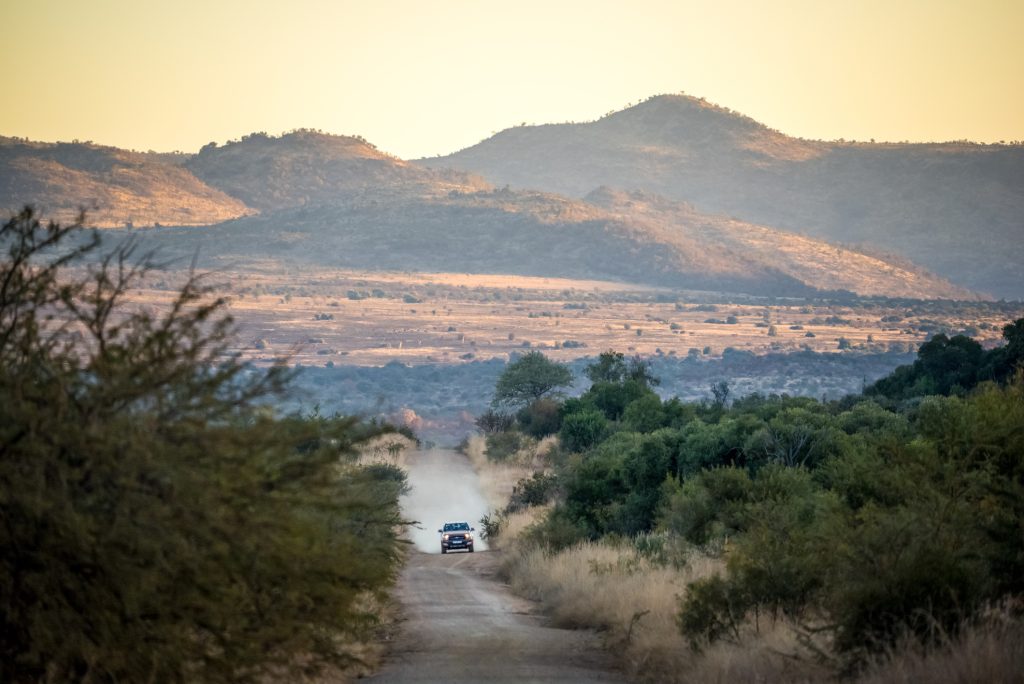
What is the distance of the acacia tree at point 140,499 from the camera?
8.10 m

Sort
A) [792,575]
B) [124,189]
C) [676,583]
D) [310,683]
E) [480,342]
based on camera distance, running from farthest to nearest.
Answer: [124,189], [480,342], [676,583], [792,575], [310,683]

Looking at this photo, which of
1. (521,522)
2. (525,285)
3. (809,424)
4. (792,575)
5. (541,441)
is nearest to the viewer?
(792,575)

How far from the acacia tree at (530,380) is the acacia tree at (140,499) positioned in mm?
70315

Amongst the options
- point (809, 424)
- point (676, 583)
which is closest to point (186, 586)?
point (676, 583)

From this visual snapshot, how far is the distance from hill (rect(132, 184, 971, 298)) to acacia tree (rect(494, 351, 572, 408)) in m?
84.5

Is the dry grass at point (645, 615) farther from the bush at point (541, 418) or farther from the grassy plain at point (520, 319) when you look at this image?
the grassy plain at point (520, 319)

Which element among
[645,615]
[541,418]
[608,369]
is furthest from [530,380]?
[645,615]

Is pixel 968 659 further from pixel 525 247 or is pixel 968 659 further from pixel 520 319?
pixel 525 247

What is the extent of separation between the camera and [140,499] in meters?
8.18

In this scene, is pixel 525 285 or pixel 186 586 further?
pixel 525 285

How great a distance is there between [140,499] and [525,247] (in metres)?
173

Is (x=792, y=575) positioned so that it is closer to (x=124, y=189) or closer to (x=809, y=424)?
(x=809, y=424)

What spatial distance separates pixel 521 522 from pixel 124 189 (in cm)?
17047

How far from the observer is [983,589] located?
12258 millimetres
